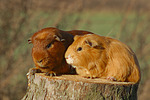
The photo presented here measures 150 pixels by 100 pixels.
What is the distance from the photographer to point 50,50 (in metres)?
3.04

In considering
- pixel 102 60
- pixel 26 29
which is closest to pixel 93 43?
pixel 102 60

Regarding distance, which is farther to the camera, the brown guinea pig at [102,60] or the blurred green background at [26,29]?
the blurred green background at [26,29]

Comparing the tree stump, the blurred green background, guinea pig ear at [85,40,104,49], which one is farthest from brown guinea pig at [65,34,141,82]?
the blurred green background

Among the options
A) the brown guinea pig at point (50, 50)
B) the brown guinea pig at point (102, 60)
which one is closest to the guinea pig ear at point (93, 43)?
the brown guinea pig at point (102, 60)

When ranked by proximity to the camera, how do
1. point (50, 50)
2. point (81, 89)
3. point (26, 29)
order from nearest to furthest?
point (81, 89) < point (50, 50) < point (26, 29)

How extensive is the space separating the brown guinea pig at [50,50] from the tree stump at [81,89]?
0.15 meters

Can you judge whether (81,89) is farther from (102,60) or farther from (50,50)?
(50,50)

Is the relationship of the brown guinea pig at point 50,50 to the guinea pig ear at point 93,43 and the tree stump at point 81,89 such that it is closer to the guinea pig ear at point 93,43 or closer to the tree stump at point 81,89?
the tree stump at point 81,89

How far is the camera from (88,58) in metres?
3.09

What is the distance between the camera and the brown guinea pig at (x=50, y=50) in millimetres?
2988

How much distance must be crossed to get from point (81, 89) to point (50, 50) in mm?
657

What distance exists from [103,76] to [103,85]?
25 cm

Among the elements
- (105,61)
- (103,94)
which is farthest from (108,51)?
(103,94)

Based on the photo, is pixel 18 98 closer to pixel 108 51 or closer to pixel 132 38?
pixel 132 38
